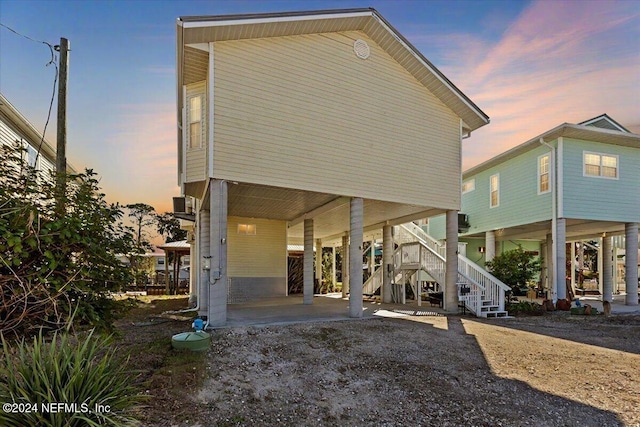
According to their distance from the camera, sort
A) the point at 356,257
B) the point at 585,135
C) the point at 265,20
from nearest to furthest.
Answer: the point at 265,20 < the point at 356,257 < the point at 585,135

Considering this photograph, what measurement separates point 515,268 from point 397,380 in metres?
11.0

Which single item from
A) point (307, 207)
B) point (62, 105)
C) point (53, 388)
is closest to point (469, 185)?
point (307, 207)

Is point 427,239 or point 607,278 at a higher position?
point 427,239

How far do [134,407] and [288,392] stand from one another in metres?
2.20

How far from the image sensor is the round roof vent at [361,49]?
11270mm

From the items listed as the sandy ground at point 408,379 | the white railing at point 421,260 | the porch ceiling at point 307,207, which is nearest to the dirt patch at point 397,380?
the sandy ground at point 408,379

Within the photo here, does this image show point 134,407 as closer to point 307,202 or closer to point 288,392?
point 288,392

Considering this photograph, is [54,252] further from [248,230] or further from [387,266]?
[387,266]

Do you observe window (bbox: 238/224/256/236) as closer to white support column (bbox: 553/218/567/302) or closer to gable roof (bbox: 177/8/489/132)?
gable roof (bbox: 177/8/489/132)

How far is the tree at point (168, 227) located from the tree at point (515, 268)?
29286 mm

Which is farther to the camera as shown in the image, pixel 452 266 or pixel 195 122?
pixel 452 266

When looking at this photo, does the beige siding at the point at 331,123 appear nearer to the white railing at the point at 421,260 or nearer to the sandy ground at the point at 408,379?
the white railing at the point at 421,260

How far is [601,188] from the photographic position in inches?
630

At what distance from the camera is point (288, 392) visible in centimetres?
578
